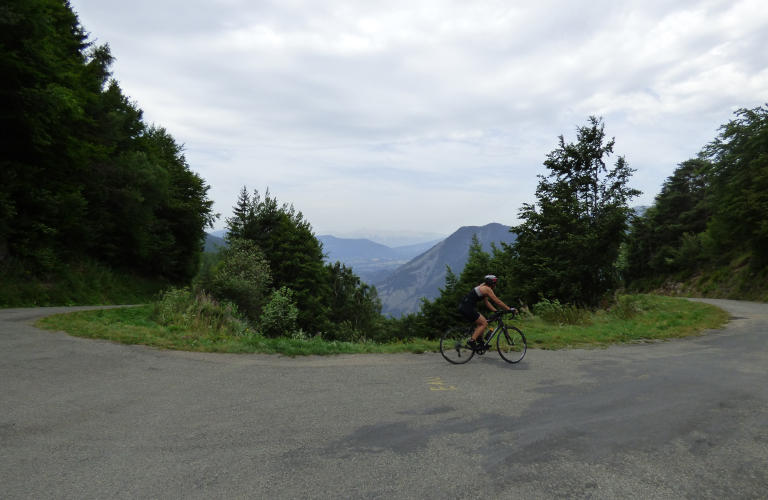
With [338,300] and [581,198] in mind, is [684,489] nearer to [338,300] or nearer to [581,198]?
[581,198]

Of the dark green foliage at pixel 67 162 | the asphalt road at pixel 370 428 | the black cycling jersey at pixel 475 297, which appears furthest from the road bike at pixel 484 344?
the dark green foliage at pixel 67 162

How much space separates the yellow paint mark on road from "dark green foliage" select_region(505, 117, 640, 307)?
18134 millimetres

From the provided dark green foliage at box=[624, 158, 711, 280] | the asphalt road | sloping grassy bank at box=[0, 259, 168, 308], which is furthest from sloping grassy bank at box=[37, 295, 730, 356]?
dark green foliage at box=[624, 158, 711, 280]

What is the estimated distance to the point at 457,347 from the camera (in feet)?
29.2

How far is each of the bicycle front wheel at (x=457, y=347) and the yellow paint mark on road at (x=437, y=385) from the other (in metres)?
1.55

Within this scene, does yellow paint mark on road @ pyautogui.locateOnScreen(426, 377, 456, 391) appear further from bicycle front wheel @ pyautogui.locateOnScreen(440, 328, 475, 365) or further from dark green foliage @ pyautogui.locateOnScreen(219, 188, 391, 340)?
dark green foliage @ pyautogui.locateOnScreen(219, 188, 391, 340)

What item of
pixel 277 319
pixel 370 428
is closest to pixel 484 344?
pixel 370 428

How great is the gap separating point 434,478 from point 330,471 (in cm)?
97

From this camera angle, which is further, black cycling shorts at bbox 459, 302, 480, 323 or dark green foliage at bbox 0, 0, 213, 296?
dark green foliage at bbox 0, 0, 213, 296

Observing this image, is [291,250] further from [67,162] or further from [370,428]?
[370,428]

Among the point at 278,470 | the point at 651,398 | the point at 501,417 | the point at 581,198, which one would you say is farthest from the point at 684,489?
the point at 581,198

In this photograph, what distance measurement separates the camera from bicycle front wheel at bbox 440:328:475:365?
8.90 m

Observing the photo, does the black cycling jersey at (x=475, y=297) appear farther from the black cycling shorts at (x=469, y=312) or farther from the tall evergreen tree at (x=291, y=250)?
the tall evergreen tree at (x=291, y=250)

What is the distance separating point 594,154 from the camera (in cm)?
2466
